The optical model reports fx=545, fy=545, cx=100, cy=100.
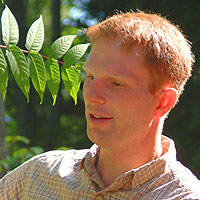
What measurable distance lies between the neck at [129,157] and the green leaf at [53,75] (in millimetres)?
338

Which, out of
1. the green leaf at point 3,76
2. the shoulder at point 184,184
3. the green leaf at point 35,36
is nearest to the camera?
the shoulder at point 184,184

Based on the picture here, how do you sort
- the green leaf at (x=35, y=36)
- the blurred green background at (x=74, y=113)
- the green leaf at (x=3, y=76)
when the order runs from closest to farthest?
the green leaf at (x=3, y=76) → the green leaf at (x=35, y=36) → the blurred green background at (x=74, y=113)

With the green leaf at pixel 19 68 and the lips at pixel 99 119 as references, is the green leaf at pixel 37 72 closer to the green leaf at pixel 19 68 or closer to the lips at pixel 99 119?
the green leaf at pixel 19 68

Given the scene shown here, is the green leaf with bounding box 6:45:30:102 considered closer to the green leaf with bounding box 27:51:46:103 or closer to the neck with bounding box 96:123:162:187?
the green leaf with bounding box 27:51:46:103

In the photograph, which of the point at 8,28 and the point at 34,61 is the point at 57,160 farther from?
the point at 8,28

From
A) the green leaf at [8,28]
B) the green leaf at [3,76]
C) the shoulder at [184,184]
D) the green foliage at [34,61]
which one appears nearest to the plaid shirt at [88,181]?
the shoulder at [184,184]

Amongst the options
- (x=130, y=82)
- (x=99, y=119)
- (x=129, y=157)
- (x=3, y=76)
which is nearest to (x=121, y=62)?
(x=130, y=82)

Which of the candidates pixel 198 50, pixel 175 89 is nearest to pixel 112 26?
pixel 175 89

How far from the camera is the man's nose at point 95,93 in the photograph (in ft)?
5.95

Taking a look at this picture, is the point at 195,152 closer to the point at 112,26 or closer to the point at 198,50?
the point at 198,50

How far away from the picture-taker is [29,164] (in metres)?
2.19

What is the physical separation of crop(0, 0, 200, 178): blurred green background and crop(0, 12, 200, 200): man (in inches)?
48.7

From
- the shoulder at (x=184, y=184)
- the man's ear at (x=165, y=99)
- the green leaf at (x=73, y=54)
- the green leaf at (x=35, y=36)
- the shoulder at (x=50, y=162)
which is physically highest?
the green leaf at (x=35, y=36)

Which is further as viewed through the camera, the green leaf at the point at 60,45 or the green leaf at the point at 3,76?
the green leaf at the point at 60,45
